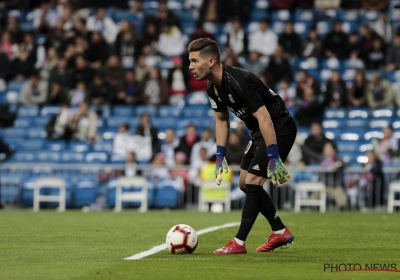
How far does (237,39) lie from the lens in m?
25.2

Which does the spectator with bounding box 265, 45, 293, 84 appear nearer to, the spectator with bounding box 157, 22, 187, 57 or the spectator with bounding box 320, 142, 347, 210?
the spectator with bounding box 157, 22, 187, 57

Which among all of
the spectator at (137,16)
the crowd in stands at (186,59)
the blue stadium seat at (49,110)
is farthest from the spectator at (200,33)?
the blue stadium seat at (49,110)

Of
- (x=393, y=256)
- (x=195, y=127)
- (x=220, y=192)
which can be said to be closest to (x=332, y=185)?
(x=220, y=192)

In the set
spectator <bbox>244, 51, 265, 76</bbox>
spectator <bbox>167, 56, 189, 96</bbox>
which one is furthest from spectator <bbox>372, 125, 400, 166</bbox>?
spectator <bbox>167, 56, 189, 96</bbox>

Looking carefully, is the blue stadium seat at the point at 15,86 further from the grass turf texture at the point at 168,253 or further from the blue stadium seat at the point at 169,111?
the grass turf texture at the point at 168,253

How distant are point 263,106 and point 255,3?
715 inches

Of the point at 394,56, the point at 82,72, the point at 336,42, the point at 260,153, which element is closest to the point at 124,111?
the point at 82,72

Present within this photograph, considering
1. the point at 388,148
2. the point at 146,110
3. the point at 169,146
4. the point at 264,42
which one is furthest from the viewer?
the point at 264,42

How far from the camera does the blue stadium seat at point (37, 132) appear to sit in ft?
78.9

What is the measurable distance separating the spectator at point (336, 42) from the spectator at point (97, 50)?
620 centimetres

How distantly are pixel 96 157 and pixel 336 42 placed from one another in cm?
725

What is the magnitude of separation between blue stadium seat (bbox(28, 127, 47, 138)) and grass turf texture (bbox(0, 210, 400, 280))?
26.7 ft

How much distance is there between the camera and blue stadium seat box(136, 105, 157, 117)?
24.2 m

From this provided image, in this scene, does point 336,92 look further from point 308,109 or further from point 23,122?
point 23,122
